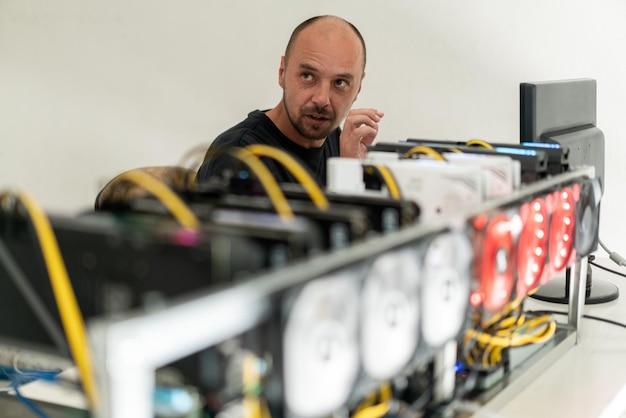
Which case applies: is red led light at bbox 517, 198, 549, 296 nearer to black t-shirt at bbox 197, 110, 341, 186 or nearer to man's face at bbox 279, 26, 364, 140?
black t-shirt at bbox 197, 110, 341, 186

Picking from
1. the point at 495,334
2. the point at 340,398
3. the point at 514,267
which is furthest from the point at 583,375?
the point at 340,398

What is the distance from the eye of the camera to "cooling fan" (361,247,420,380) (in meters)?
0.79

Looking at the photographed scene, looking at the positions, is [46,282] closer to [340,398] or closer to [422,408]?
Answer: [340,398]

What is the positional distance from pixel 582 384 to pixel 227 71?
256cm

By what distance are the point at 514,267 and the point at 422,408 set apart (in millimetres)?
242

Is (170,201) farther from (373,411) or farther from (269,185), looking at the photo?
(373,411)

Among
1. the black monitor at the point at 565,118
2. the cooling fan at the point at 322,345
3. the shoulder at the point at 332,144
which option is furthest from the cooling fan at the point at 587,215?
the shoulder at the point at 332,144

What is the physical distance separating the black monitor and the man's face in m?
0.68

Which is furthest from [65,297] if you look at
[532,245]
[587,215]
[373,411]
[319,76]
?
[319,76]

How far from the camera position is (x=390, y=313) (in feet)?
2.71

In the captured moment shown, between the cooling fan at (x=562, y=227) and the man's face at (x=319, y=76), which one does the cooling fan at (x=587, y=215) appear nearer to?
the cooling fan at (x=562, y=227)

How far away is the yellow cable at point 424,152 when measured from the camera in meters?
1.26

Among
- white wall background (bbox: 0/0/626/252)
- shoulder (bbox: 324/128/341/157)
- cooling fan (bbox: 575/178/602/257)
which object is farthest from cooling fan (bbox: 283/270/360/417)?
white wall background (bbox: 0/0/626/252)

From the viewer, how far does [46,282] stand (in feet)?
2.75
